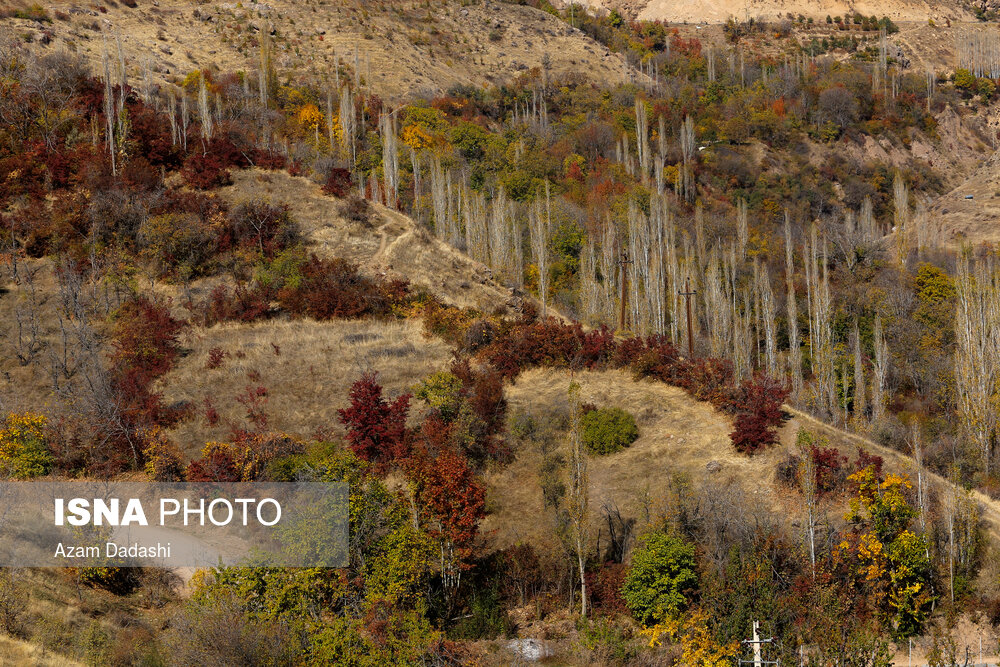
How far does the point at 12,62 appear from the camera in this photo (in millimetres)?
53344

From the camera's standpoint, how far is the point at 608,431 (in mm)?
33156

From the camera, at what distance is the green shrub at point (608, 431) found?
32.9 m

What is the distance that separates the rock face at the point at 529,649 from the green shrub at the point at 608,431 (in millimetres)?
8795

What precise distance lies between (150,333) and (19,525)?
12731 millimetres

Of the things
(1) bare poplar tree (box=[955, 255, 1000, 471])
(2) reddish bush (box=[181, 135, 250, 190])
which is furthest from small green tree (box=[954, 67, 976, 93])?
(2) reddish bush (box=[181, 135, 250, 190])

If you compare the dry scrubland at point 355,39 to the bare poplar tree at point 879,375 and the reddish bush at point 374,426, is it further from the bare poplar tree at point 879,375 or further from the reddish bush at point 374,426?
the bare poplar tree at point 879,375

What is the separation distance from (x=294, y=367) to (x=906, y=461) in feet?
74.5

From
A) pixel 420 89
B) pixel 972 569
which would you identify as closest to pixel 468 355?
pixel 972 569

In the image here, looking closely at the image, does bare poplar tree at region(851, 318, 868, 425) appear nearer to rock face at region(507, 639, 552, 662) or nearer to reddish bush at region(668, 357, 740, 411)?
reddish bush at region(668, 357, 740, 411)

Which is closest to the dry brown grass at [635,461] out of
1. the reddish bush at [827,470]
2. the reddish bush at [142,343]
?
the reddish bush at [827,470]

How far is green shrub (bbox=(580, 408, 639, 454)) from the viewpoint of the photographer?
108 ft

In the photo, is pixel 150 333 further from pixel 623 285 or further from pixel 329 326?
pixel 623 285

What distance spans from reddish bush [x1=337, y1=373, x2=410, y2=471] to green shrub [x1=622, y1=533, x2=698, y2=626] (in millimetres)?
9248

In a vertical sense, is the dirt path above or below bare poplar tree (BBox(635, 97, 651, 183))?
below
